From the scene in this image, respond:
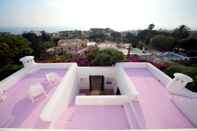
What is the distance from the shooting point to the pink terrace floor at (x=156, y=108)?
12.3 ft

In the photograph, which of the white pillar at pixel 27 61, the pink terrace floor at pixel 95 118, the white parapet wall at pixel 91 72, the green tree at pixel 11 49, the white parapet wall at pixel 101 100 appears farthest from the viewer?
the green tree at pixel 11 49

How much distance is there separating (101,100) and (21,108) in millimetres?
2253

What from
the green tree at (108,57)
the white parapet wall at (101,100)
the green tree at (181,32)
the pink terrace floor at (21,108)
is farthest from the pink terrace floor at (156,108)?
the green tree at (181,32)

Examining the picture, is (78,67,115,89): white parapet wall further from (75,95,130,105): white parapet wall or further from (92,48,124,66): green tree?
(75,95,130,105): white parapet wall

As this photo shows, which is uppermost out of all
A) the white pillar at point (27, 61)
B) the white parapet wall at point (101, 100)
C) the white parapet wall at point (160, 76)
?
the white pillar at point (27, 61)

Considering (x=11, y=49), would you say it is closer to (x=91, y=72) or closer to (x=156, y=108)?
(x=91, y=72)

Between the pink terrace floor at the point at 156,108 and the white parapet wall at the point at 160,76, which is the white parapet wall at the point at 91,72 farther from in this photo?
the pink terrace floor at the point at 156,108

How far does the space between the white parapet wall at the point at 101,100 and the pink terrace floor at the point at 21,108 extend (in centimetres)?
102

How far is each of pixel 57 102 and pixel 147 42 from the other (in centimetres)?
3075

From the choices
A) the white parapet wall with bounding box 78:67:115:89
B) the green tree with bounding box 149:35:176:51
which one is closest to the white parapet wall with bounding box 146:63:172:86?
the white parapet wall with bounding box 78:67:115:89

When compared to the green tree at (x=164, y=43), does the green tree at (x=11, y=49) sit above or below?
above

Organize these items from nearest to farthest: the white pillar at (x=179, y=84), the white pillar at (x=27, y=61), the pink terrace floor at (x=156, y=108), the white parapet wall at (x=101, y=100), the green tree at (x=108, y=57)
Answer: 1. the pink terrace floor at (x=156, y=108)
2. the white pillar at (x=179, y=84)
3. the white parapet wall at (x=101, y=100)
4. the white pillar at (x=27, y=61)
5. the green tree at (x=108, y=57)

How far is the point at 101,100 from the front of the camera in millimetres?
5219

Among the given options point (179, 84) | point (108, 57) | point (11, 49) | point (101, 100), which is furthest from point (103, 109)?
point (11, 49)
